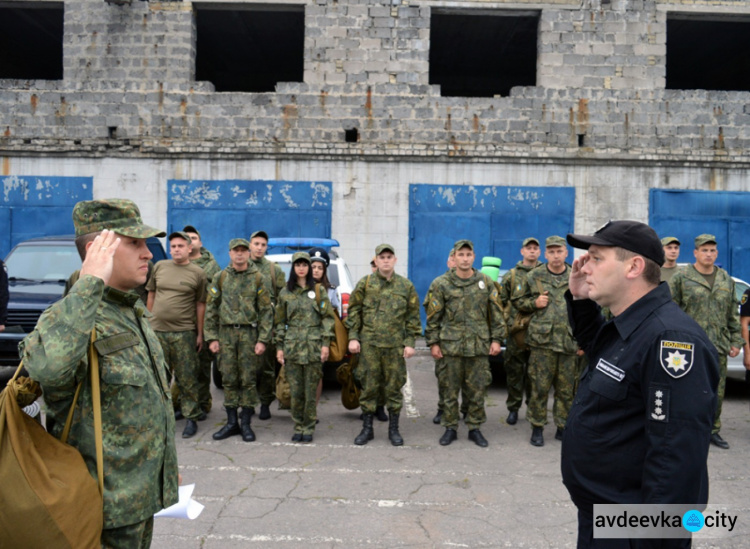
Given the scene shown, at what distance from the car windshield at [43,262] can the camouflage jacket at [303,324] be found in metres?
3.57

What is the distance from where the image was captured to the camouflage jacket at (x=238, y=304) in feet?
20.5

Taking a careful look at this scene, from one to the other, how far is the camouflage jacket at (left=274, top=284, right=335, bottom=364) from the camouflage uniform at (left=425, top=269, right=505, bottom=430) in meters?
1.10

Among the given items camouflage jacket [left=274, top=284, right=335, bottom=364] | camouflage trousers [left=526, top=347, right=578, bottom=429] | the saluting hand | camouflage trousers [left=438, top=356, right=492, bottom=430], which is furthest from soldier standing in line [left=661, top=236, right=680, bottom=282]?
the saluting hand

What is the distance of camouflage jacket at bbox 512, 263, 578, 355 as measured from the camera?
6.17m

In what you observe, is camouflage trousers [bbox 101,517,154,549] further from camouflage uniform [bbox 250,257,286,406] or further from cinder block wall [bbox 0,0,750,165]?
cinder block wall [bbox 0,0,750,165]

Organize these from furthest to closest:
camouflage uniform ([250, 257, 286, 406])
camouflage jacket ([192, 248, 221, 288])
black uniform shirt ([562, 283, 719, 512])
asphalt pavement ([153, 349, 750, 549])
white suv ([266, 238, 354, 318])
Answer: white suv ([266, 238, 354, 318]) < camouflage jacket ([192, 248, 221, 288]) < camouflage uniform ([250, 257, 286, 406]) < asphalt pavement ([153, 349, 750, 549]) < black uniform shirt ([562, 283, 719, 512])

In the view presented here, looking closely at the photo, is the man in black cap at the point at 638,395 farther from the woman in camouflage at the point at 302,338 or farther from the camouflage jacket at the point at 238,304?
the camouflage jacket at the point at 238,304

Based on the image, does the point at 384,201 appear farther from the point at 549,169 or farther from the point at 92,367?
the point at 92,367

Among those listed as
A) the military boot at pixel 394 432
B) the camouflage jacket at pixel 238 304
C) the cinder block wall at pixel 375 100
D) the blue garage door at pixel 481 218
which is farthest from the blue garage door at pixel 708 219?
the camouflage jacket at pixel 238 304

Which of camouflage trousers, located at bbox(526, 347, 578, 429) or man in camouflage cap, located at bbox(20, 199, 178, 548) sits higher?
man in camouflage cap, located at bbox(20, 199, 178, 548)

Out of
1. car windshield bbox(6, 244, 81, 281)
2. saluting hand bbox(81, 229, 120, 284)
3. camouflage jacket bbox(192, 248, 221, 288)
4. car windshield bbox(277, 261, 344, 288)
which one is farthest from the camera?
car windshield bbox(6, 244, 81, 281)

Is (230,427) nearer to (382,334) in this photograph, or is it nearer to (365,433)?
(365,433)

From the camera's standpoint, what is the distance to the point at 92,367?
2.13m

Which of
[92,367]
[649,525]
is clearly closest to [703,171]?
[649,525]
